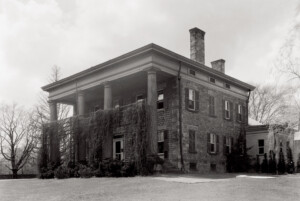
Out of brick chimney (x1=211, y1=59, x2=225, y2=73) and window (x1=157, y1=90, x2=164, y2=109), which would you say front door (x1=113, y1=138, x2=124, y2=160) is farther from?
brick chimney (x1=211, y1=59, x2=225, y2=73)

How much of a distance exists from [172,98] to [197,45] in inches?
236

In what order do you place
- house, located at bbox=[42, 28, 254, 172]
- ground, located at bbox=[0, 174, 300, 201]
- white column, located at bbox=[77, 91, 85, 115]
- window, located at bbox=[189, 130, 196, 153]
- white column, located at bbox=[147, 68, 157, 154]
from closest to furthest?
1. ground, located at bbox=[0, 174, 300, 201]
2. white column, located at bbox=[147, 68, 157, 154]
3. house, located at bbox=[42, 28, 254, 172]
4. window, located at bbox=[189, 130, 196, 153]
5. white column, located at bbox=[77, 91, 85, 115]

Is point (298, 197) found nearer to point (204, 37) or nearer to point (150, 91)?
point (150, 91)

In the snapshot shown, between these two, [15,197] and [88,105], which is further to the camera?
[88,105]

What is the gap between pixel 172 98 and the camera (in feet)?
78.5

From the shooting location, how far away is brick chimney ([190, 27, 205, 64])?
90.9 feet

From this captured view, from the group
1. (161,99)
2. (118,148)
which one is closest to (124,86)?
(161,99)

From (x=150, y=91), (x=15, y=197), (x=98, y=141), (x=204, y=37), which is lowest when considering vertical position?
(x=15, y=197)

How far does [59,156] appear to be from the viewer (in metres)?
26.5

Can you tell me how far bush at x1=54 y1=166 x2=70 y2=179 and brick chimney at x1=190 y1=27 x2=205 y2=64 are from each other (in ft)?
39.8

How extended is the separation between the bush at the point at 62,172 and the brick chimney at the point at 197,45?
12123 millimetres

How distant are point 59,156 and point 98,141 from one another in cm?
511

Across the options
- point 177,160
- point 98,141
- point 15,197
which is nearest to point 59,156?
point 98,141

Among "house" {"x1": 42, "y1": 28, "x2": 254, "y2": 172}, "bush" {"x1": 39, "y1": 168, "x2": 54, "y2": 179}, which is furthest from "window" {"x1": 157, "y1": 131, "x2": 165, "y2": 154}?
"bush" {"x1": 39, "y1": 168, "x2": 54, "y2": 179}
